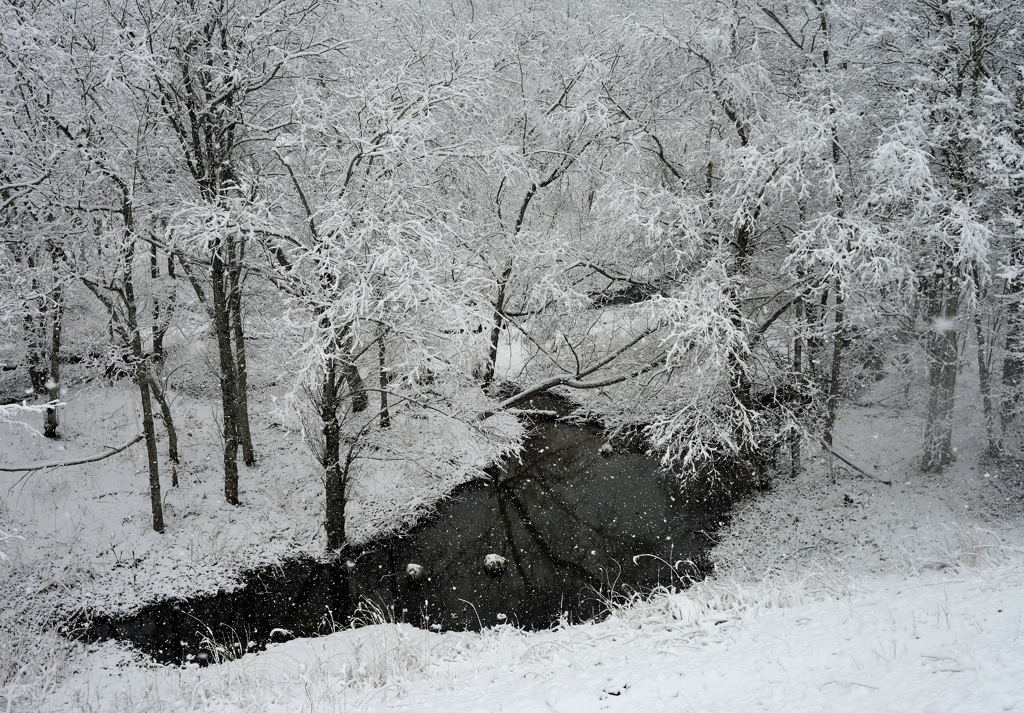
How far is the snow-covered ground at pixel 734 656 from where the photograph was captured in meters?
3.53

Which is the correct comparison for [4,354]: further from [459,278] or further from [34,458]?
[459,278]

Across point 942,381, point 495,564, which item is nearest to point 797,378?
point 942,381

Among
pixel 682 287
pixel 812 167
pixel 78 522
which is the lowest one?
pixel 78 522

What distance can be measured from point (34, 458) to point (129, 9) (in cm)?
900

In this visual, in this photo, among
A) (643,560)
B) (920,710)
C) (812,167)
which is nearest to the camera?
(920,710)

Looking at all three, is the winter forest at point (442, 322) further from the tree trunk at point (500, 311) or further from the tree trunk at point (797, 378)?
the tree trunk at point (500, 311)

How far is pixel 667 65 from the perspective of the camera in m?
12.5

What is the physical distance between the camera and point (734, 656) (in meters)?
4.30

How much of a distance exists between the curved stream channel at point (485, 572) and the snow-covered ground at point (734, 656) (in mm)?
847

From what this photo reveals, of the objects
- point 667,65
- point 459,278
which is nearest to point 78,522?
point 459,278

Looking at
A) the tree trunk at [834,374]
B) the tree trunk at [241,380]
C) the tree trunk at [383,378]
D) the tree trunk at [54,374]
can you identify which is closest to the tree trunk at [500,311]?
the tree trunk at [383,378]

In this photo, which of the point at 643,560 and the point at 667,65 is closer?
the point at 643,560

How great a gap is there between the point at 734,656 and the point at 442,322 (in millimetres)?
6875

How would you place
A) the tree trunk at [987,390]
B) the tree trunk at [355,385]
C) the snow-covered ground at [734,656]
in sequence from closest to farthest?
the snow-covered ground at [734,656] < the tree trunk at [355,385] < the tree trunk at [987,390]
